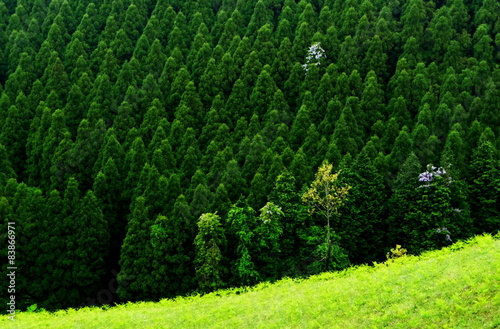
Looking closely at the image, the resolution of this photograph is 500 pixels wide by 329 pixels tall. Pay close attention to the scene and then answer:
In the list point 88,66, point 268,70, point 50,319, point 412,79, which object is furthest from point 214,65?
point 50,319

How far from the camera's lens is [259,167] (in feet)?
190

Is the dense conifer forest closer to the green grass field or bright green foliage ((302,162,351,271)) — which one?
bright green foliage ((302,162,351,271))

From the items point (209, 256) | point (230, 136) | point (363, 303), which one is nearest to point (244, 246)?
point (209, 256)

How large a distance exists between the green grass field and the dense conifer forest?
12200 mm

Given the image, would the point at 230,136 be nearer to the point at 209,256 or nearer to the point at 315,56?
the point at 315,56

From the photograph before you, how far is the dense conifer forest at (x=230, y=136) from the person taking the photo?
160 feet

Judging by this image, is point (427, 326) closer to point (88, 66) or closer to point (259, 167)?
point (259, 167)

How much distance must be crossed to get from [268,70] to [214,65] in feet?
27.1

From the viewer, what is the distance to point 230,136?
67.6 metres

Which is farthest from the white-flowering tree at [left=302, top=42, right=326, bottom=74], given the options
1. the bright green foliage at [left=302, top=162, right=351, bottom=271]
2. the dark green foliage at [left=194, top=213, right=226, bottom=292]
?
the dark green foliage at [left=194, top=213, right=226, bottom=292]

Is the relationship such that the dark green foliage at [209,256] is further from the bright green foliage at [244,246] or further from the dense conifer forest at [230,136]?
the bright green foliage at [244,246]

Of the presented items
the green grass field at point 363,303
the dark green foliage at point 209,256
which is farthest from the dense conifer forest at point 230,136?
the green grass field at point 363,303

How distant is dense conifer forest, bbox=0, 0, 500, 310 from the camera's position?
48.6 m

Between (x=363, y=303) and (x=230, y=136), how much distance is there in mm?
44871
